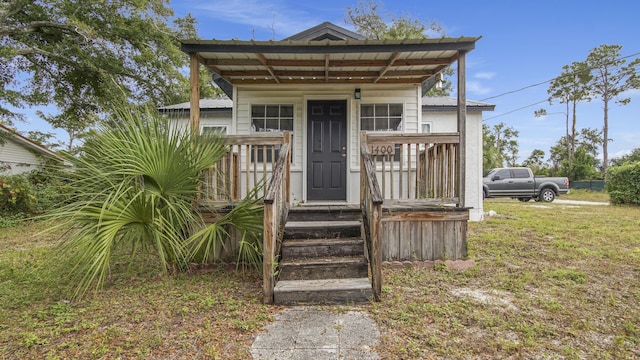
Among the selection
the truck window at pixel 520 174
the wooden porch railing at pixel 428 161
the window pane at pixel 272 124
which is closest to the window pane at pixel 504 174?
the truck window at pixel 520 174

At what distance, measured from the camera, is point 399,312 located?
285cm

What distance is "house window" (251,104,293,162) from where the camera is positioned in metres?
6.29

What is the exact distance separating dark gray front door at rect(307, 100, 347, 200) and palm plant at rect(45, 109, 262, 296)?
8.22 ft

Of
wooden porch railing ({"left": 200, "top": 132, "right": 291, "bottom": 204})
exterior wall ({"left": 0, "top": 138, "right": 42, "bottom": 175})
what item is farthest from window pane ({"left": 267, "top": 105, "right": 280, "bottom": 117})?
exterior wall ({"left": 0, "top": 138, "right": 42, "bottom": 175})

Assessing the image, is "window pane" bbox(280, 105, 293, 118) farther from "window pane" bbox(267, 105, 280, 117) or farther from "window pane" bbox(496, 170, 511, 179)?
"window pane" bbox(496, 170, 511, 179)

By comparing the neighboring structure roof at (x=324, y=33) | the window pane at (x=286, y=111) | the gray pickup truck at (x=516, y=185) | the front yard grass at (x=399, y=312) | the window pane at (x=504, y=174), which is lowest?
the front yard grass at (x=399, y=312)

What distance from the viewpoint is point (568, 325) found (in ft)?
8.58

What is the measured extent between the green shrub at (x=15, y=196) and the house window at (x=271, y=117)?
7588mm

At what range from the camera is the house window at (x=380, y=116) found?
20.5 ft

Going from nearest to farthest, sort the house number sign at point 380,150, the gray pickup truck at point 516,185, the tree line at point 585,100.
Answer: the house number sign at point 380,150
the gray pickup truck at point 516,185
the tree line at point 585,100

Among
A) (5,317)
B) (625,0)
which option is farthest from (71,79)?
(625,0)

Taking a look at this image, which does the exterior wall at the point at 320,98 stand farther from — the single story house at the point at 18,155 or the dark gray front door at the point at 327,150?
the single story house at the point at 18,155

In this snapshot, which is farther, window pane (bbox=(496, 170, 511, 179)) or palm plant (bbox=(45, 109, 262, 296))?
window pane (bbox=(496, 170, 511, 179))

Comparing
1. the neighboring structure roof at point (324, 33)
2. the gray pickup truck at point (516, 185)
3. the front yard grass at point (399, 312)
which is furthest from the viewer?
the gray pickup truck at point (516, 185)
